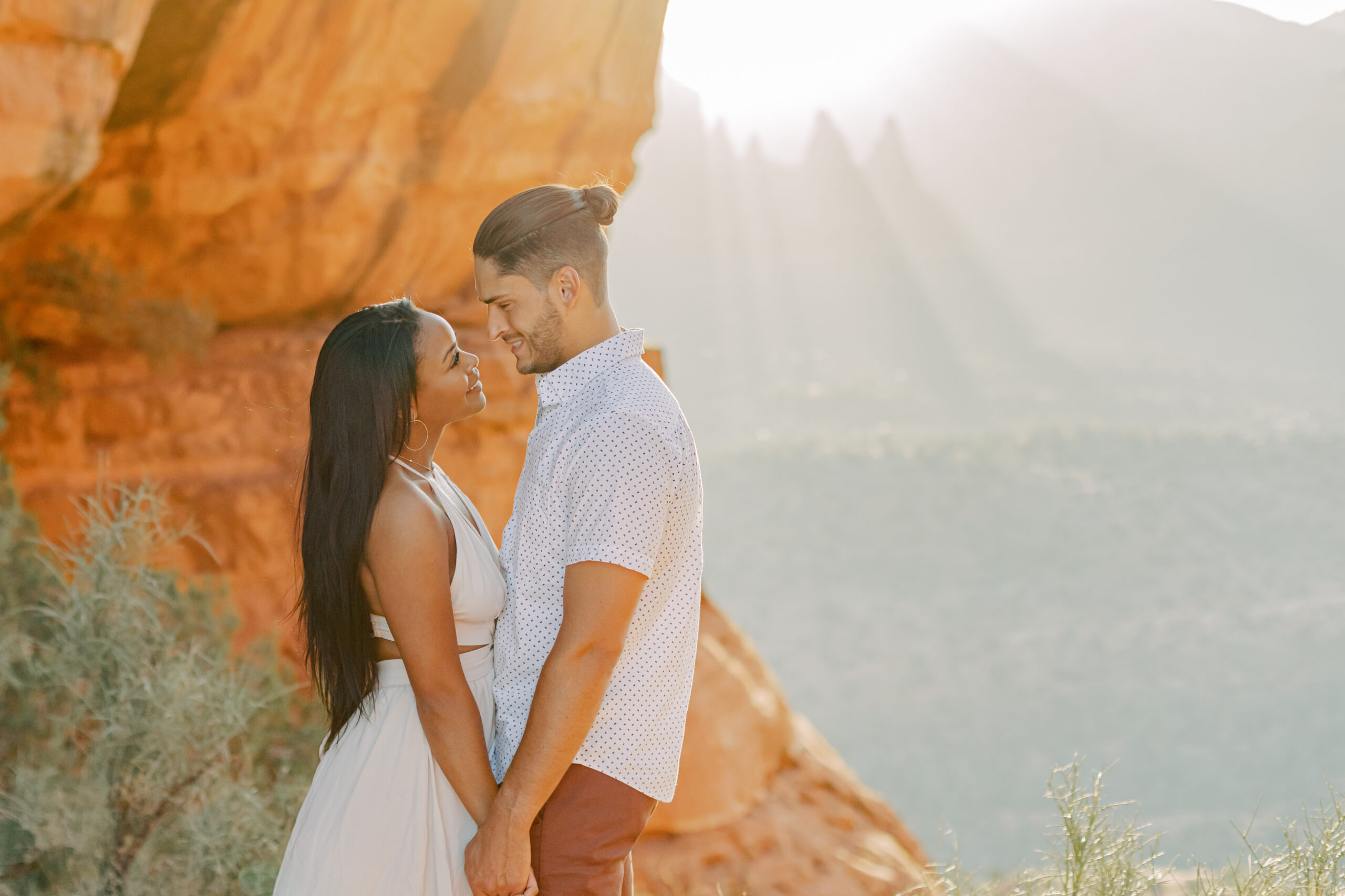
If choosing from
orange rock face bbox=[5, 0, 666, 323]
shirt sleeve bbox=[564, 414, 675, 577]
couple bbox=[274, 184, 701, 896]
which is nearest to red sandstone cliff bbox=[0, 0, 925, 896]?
orange rock face bbox=[5, 0, 666, 323]

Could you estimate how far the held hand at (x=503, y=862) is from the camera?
62.1 inches

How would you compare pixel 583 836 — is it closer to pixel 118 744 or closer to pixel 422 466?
pixel 422 466

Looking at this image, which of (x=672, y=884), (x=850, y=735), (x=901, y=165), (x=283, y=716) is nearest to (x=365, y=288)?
(x=283, y=716)

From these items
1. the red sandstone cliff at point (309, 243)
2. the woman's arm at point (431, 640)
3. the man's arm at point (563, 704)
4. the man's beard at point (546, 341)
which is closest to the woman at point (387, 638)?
the woman's arm at point (431, 640)

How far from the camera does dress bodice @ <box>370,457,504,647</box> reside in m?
1.80

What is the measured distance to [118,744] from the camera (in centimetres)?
387

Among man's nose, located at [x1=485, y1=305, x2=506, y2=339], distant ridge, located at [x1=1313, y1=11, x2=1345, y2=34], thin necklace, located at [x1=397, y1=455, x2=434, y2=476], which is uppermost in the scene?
distant ridge, located at [x1=1313, y1=11, x2=1345, y2=34]

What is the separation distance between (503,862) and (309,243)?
5.76 meters

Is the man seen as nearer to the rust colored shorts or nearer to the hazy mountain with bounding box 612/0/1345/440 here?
the rust colored shorts

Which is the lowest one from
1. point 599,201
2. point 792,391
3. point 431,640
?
point 431,640

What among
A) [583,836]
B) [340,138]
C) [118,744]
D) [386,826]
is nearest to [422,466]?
[386,826]

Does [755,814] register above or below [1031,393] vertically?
below

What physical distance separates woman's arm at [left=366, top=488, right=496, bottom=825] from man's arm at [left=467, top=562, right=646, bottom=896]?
0.13m

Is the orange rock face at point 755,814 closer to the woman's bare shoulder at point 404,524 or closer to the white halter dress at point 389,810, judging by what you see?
the white halter dress at point 389,810
